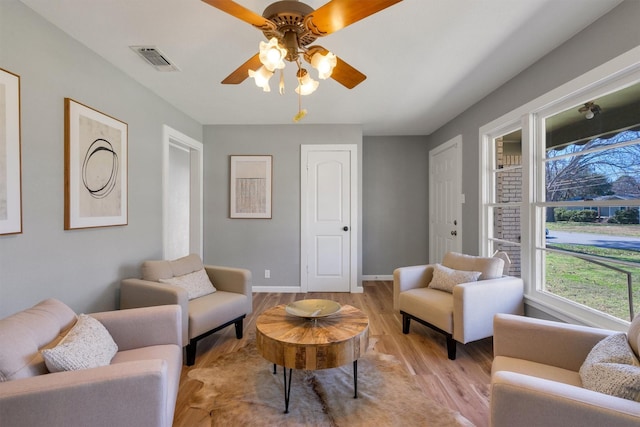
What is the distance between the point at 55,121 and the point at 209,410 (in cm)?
208

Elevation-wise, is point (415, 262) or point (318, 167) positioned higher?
point (318, 167)

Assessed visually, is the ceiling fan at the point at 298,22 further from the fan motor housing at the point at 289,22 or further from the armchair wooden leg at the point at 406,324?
the armchair wooden leg at the point at 406,324

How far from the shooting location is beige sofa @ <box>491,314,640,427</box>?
1007 mm

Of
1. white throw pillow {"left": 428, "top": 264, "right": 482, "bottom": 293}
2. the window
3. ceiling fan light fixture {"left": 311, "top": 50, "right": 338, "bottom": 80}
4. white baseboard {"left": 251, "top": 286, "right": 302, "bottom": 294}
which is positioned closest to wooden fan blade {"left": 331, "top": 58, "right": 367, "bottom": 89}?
ceiling fan light fixture {"left": 311, "top": 50, "right": 338, "bottom": 80}

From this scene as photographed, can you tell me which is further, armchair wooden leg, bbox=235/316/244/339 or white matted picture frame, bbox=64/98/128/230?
armchair wooden leg, bbox=235/316/244/339

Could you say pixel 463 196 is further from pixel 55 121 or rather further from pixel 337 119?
pixel 55 121

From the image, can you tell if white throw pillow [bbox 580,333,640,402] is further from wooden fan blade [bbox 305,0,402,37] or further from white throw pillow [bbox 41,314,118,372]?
white throw pillow [bbox 41,314,118,372]

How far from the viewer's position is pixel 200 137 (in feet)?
13.3

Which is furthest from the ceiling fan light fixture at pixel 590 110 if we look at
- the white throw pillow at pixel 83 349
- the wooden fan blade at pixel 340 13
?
the white throw pillow at pixel 83 349

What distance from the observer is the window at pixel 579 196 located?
1769 mm

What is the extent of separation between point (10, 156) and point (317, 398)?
2.26 meters

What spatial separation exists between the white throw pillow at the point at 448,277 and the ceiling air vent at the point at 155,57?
119 inches

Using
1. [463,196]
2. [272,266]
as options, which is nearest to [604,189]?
[463,196]

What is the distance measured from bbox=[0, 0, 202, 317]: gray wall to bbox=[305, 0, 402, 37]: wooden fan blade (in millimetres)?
1700
